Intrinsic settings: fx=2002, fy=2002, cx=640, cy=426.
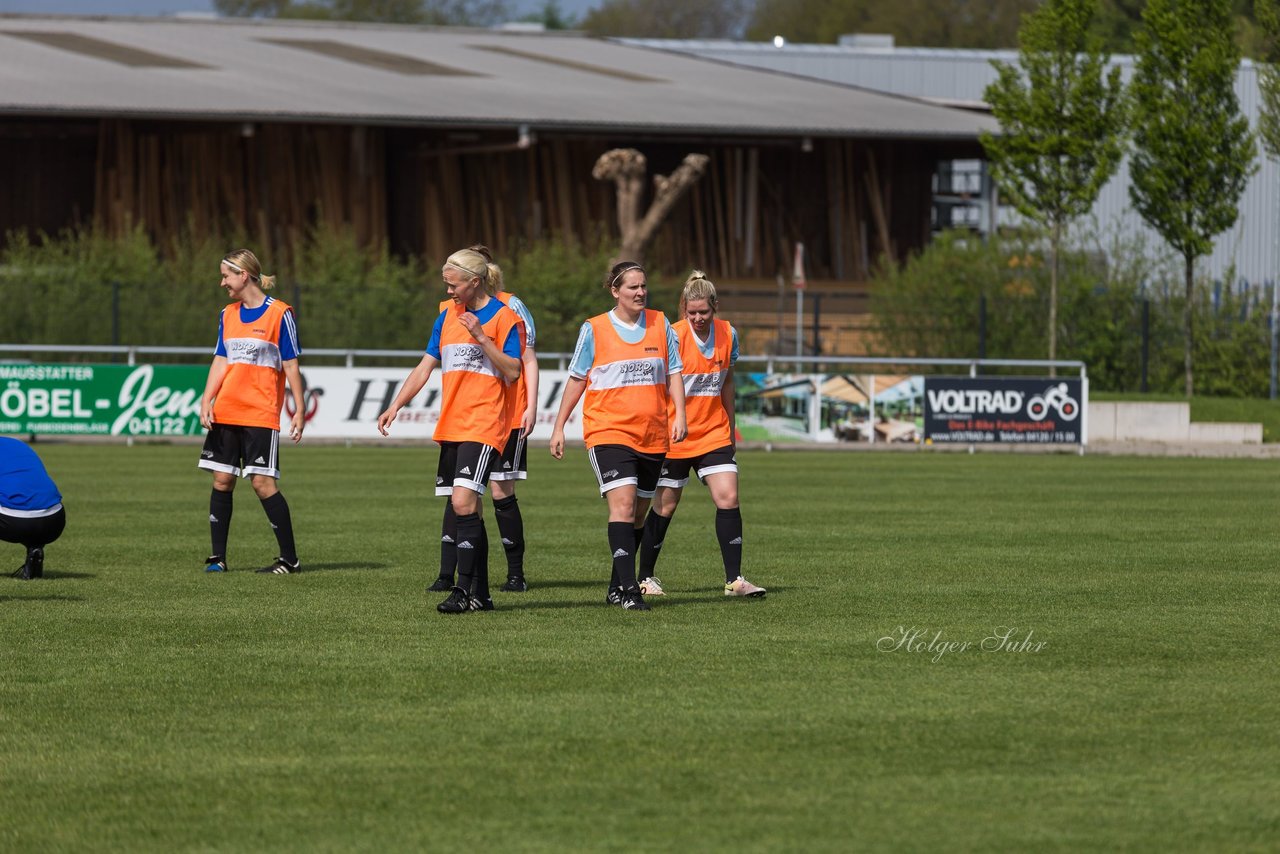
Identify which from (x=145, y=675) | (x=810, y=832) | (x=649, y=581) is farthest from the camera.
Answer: (x=649, y=581)

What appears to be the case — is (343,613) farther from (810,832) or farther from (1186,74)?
(1186,74)

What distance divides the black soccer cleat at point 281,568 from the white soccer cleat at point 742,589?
2977mm

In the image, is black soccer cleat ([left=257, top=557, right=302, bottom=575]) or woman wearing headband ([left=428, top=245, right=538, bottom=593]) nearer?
woman wearing headband ([left=428, top=245, right=538, bottom=593])

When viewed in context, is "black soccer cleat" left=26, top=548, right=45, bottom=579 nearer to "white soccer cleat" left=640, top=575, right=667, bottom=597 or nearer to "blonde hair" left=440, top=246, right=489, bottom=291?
"blonde hair" left=440, top=246, right=489, bottom=291

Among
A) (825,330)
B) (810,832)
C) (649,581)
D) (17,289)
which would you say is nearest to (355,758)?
(810,832)

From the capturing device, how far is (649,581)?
1158 centimetres

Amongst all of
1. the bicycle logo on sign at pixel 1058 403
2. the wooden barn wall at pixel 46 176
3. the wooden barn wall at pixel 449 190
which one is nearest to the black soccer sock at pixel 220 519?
the bicycle logo on sign at pixel 1058 403

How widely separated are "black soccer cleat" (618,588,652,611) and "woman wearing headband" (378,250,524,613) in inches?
28.4

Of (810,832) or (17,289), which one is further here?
(17,289)

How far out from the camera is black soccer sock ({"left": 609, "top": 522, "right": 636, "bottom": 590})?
35.4 feet

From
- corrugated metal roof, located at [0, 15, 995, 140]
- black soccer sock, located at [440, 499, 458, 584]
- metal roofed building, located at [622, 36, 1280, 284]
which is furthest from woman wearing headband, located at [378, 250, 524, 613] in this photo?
metal roofed building, located at [622, 36, 1280, 284]

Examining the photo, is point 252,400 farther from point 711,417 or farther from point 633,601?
point 633,601

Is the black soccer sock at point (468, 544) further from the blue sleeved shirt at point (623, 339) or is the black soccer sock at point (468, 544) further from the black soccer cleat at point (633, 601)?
the blue sleeved shirt at point (623, 339)

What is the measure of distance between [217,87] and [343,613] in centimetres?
3014
